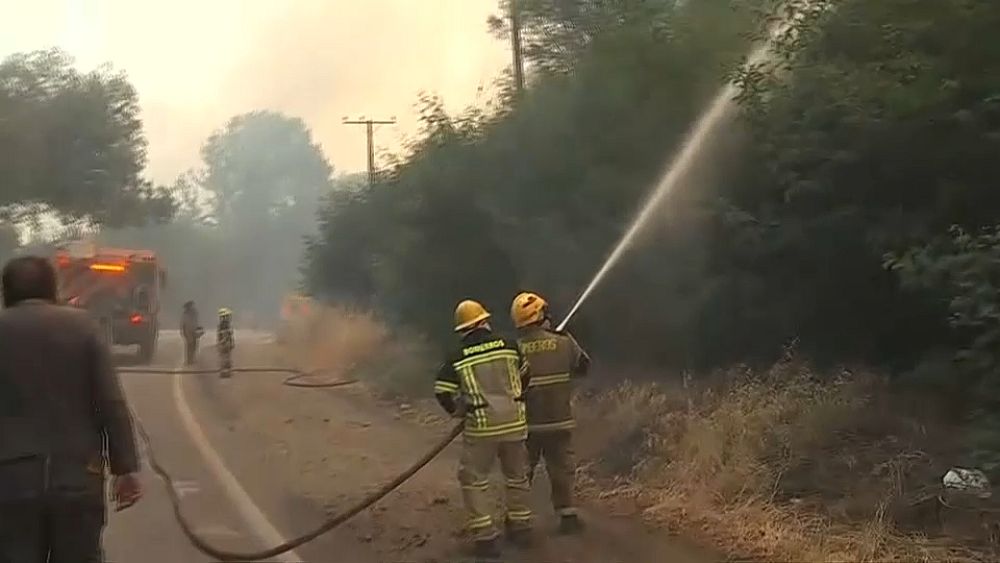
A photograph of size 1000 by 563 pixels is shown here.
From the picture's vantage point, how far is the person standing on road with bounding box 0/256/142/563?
4758 mm

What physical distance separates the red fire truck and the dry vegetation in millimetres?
17688

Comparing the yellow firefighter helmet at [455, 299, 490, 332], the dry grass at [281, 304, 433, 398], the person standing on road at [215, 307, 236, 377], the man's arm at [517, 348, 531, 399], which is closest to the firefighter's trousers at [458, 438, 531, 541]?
the man's arm at [517, 348, 531, 399]

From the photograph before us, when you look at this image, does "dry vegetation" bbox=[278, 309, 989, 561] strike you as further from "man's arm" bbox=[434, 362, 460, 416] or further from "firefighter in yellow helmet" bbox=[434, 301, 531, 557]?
"man's arm" bbox=[434, 362, 460, 416]

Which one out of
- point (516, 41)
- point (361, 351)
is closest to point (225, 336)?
point (361, 351)

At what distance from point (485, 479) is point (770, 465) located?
2187mm

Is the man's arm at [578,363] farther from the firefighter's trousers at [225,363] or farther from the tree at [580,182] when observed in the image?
the firefighter's trousers at [225,363]

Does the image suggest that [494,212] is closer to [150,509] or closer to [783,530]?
[150,509]

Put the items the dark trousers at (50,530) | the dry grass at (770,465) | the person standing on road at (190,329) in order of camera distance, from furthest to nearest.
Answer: the person standing on road at (190,329)
the dry grass at (770,465)
the dark trousers at (50,530)

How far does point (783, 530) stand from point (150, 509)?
16.1 ft

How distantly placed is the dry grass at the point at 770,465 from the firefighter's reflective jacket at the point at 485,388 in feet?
4.31

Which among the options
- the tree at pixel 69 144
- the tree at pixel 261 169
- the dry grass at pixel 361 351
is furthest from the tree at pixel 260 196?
the dry grass at pixel 361 351

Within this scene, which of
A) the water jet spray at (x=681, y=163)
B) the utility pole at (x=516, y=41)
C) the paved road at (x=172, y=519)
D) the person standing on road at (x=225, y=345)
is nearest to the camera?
the paved road at (x=172, y=519)

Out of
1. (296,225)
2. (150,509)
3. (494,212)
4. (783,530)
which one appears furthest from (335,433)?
(296,225)

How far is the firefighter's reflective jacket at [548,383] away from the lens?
806cm
